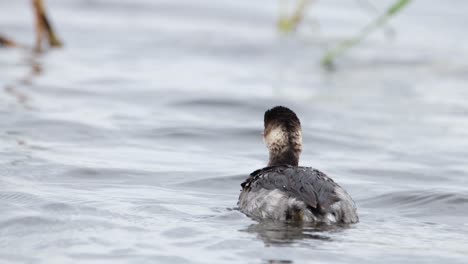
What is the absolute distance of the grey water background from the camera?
30.2ft

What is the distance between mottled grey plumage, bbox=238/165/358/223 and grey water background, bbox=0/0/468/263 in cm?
15

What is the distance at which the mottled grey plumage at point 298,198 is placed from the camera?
9586 mm

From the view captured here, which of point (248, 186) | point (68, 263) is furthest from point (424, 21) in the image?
point (68, 263)

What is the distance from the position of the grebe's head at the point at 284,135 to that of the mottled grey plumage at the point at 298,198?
0.76m

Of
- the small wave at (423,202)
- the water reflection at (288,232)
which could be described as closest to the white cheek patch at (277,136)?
A: the small wave at (423,202)

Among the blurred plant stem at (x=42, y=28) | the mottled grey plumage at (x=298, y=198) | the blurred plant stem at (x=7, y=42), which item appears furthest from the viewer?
the blurred plant stem at (x=7, y=42)

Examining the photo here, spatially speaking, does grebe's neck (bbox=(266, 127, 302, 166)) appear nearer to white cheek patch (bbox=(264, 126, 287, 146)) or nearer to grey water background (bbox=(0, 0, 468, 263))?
white cheek patch (bbox=(264, 126, 287, 146))

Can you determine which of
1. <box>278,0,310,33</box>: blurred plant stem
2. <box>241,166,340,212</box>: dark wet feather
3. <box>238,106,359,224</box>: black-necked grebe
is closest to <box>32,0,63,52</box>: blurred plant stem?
<box>278,0,310,33</box>: blurred plant stem

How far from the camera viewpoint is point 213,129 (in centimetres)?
1578

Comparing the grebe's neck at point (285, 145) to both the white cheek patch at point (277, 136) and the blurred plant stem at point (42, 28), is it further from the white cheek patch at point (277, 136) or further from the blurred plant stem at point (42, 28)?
the blurred plant stem at point (42, 28)

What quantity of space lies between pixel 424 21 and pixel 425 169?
1203cm

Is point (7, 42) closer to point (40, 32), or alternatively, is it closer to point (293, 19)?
point (40, 32)

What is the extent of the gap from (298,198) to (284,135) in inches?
58.6


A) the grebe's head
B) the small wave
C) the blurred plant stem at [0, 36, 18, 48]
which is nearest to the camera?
the grebe's head
